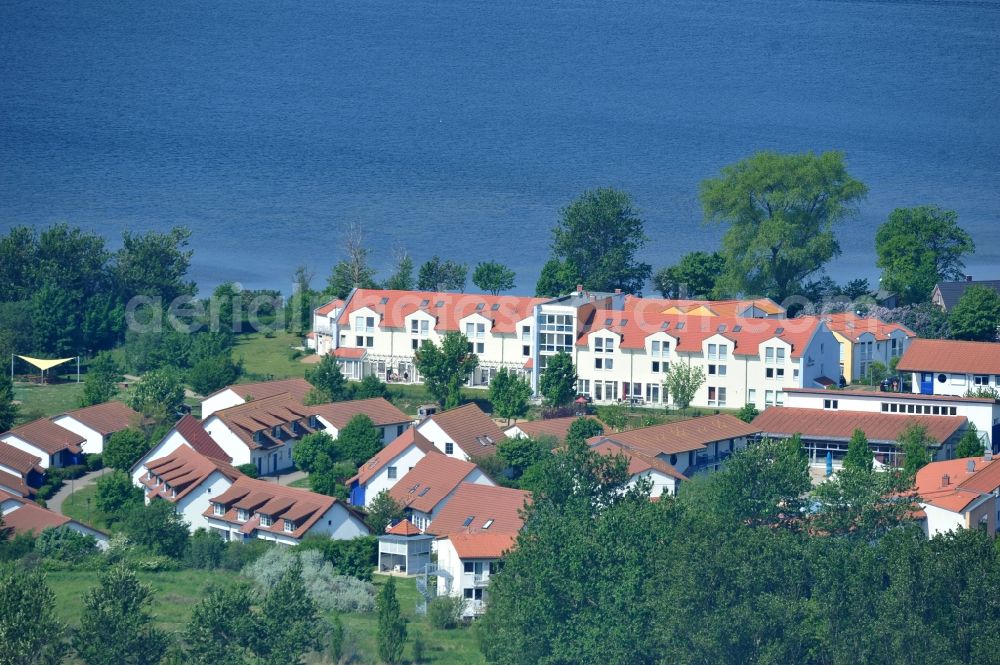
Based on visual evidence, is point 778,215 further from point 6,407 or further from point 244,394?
point 6,407

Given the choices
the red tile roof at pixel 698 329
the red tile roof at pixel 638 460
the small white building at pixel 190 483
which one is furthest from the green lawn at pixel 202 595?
the red tile roof at pixel 698 329

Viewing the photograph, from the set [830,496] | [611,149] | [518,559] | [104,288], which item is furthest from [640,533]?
[611,149]

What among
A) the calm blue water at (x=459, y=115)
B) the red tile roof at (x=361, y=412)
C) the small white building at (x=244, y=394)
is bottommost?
the red tile roof at (x=361, y=412)

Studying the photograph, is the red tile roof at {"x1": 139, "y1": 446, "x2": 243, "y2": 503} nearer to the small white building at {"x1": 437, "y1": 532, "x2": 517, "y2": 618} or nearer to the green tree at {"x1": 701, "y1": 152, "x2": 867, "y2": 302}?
the small white building at {"x1": 437, "y1": 532, "x2": 517, "y2": 618}

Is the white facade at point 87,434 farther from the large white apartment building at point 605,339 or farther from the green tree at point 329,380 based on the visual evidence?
the large white apartment building at point 605,339

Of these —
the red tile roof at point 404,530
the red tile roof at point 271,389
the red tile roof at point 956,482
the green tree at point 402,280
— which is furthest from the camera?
the green tree at point 402,280

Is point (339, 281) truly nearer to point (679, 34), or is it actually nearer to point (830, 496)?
point (830, 496)
